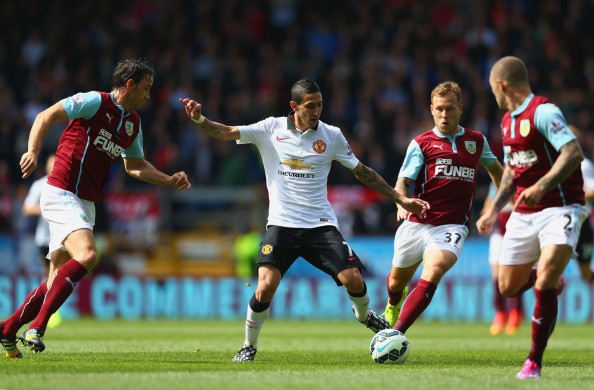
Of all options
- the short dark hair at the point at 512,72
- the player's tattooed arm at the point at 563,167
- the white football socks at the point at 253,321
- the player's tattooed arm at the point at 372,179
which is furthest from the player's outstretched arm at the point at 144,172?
the player's tattooed arm at the point at 563,167

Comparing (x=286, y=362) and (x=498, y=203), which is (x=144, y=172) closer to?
(x=286, y=362)

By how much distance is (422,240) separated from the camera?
10.1 m

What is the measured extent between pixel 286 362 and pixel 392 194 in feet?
5.87

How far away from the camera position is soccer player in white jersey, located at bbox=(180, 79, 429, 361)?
9.30m

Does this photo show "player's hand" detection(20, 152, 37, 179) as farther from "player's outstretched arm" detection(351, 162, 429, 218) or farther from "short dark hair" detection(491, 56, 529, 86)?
"short dark hair" detection(491, 56, 529, 86)

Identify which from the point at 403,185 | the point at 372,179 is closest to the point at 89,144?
the point at 372,179

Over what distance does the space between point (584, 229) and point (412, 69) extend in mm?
9638

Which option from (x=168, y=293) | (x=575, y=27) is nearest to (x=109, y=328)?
(x=168, y=293)

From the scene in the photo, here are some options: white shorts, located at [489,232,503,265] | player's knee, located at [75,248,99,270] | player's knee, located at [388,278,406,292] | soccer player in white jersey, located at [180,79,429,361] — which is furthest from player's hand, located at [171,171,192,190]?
white shorts, located at [489,232,503,265]

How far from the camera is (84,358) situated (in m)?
9.38

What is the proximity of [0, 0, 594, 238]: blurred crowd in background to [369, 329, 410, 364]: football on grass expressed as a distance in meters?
11.3

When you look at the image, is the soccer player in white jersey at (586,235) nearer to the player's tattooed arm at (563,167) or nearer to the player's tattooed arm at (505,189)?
the player's tattooed arm at (505,189)

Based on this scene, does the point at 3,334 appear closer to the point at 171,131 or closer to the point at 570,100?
the point at 171,131

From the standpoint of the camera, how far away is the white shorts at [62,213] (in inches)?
361
